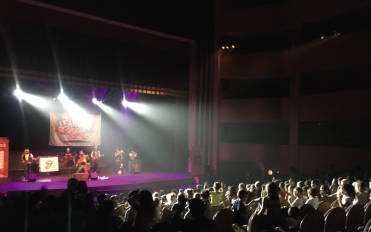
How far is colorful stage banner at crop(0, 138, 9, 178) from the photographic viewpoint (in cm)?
1426

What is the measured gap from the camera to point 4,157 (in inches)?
566

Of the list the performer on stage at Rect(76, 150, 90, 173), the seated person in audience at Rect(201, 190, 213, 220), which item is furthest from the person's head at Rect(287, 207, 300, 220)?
the performer on stage at Rect(76, 150, 90, 173)

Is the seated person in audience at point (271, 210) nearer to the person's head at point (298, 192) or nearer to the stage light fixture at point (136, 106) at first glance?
the person's head at point (298, 192)

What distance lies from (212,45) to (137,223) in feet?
50.8

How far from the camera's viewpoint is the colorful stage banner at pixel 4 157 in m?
14.3

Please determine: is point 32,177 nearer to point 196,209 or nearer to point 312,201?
point 312,201

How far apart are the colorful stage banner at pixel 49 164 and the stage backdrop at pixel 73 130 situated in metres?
1.16

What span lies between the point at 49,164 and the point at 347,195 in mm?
12951

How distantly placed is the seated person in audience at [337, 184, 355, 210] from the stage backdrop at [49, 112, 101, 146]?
13.7 meters

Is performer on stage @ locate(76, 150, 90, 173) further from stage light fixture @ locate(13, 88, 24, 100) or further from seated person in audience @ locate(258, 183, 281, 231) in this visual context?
seated person in audience @ locate(258, 183, 281, 231)

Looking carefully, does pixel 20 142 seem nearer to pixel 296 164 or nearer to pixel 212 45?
pixel 212 45

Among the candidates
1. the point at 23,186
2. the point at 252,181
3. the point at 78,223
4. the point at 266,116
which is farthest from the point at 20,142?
the point at 78,223

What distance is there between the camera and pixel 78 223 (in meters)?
4.15

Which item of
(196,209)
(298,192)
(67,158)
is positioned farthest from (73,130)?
(196,209)
